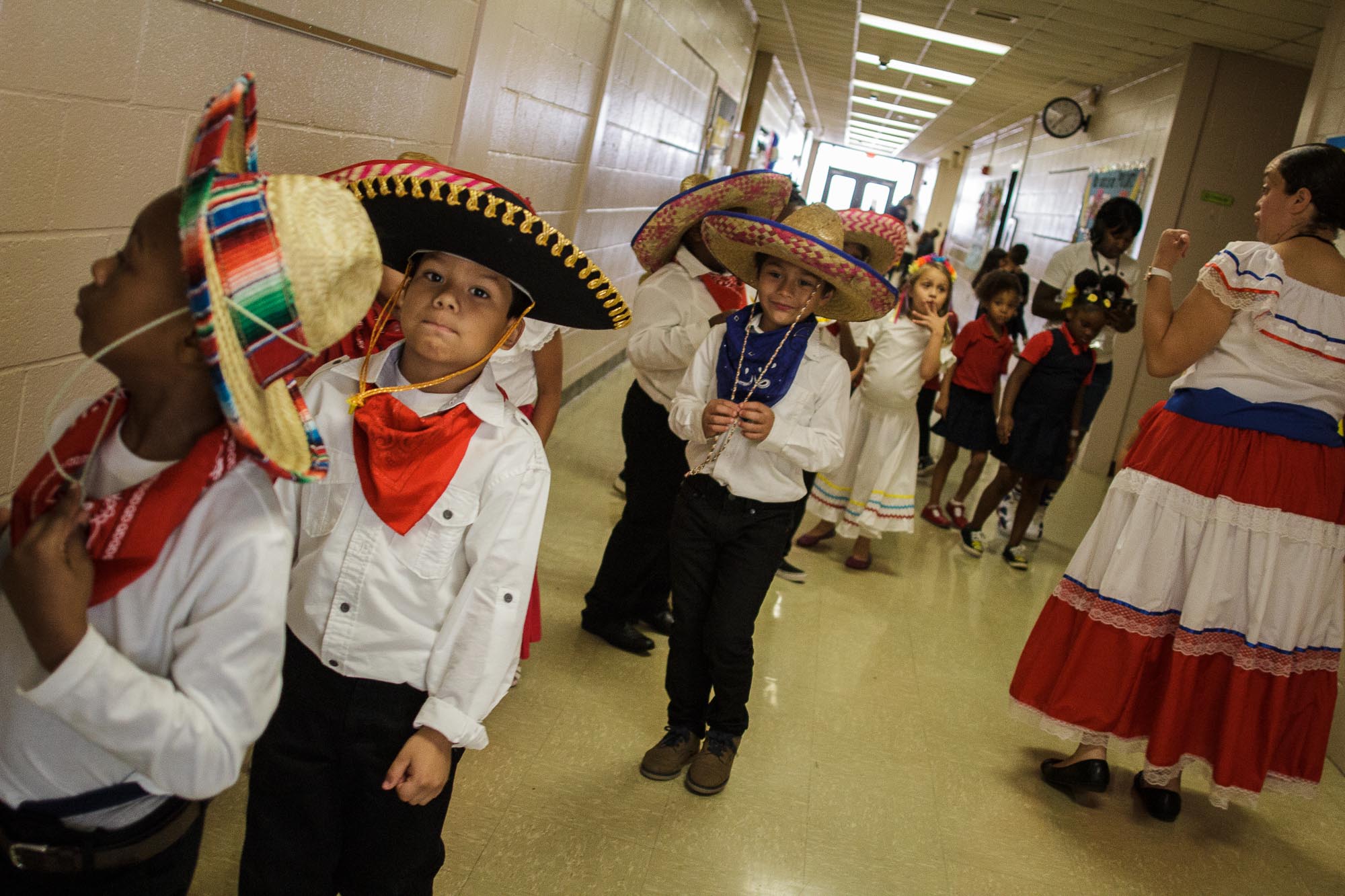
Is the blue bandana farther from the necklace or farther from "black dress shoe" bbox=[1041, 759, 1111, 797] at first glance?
"black dress shoe" bbox=[1041, 759, 1111, 797]

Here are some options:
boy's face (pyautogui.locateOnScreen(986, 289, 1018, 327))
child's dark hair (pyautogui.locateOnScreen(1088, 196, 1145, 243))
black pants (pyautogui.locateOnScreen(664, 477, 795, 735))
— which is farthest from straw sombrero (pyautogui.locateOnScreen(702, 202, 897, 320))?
child's dark hair (pyautogui.locateOnScreen(1088, 196, 1145, 243))

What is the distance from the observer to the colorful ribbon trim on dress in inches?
107

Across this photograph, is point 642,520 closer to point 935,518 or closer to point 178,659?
point 178,659

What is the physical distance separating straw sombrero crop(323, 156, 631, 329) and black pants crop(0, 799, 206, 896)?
738 mm

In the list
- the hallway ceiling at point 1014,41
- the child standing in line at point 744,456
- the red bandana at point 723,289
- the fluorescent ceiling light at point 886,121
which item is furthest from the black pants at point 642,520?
the fluorescent ceiling light at point 886,121

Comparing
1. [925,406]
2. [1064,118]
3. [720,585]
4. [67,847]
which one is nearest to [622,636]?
[720,585]

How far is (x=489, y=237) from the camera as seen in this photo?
1408 millimetres

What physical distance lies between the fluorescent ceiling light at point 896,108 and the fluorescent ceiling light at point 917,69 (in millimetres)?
4025

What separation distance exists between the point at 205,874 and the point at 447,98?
87.1 inches

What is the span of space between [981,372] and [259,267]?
4816 mm

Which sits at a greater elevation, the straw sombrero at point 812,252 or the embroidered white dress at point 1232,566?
the straw sombrero at point 812,252

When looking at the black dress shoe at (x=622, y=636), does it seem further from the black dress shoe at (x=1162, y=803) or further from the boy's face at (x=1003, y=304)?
the boy's face at (x=1003, y=304)

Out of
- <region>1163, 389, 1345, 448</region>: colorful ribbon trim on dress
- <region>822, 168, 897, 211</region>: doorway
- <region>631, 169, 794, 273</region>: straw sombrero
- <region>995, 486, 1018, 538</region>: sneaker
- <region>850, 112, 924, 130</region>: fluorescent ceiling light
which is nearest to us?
<region>1163, 389, 1345, 448</region>: colorful ribbon trim on dress

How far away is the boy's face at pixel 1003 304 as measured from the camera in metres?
5.34
